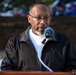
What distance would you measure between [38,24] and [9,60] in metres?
0.43

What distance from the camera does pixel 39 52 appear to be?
383cm

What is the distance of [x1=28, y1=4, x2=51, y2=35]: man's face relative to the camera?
3816 millimetres

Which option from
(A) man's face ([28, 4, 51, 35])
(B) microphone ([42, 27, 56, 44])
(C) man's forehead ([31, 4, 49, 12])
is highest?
(C) man's forehead ([31, 4, 49, 12])

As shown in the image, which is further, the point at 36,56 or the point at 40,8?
the point at 40,8

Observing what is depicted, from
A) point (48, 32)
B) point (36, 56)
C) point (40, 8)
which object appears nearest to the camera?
point (48, 32)

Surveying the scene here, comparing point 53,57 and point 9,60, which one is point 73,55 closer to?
point 53,57

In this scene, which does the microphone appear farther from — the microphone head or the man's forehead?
the man's forehead

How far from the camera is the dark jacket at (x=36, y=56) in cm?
380

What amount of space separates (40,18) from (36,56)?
36cm

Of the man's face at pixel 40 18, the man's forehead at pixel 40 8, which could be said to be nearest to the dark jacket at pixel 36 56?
the man's face at pixel 40 18

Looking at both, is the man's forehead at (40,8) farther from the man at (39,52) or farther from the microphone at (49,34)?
the microphone at (49,34)

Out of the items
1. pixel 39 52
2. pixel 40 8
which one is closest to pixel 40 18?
pixel 40 8

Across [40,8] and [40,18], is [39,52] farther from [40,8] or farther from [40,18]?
[40,8]

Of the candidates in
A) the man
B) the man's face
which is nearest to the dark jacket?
the man
